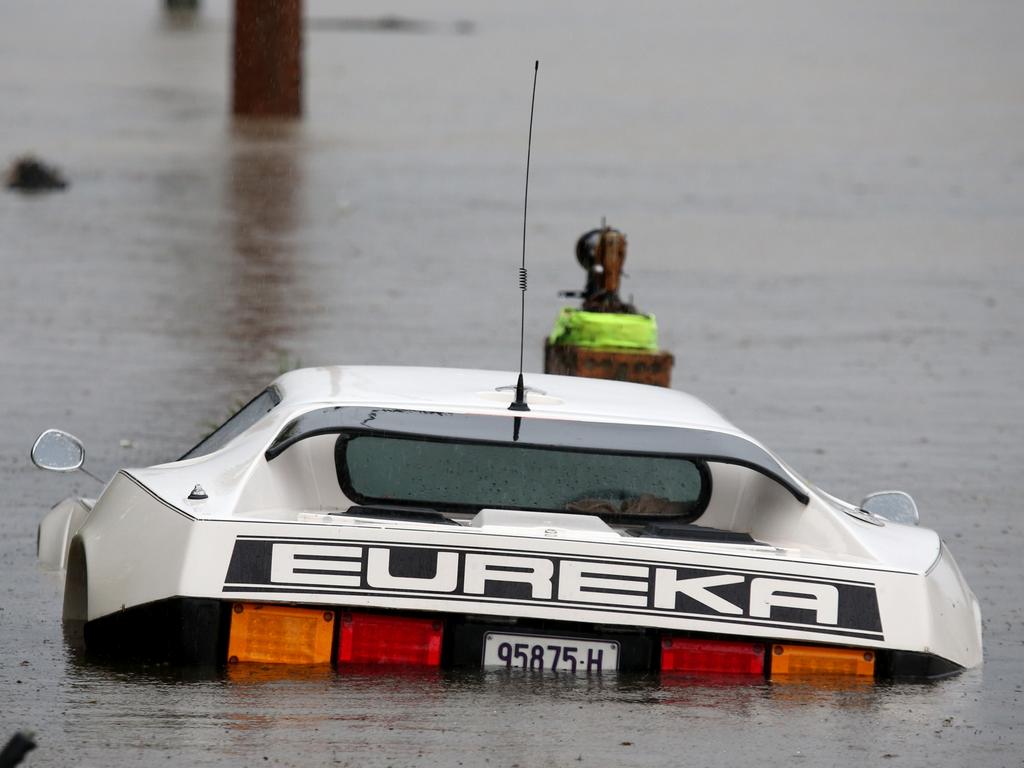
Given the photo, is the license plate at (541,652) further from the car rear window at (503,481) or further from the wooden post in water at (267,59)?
the wooden post in water at (267,59)

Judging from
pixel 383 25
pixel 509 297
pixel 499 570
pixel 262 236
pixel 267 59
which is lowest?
pixel 509 297

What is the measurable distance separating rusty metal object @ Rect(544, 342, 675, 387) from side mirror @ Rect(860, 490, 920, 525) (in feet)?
10.5

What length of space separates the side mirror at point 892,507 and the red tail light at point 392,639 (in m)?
1.85

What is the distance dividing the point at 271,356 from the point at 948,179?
1561cm

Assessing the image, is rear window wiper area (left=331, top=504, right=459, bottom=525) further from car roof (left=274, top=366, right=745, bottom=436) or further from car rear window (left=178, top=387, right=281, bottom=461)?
car rear window (left=178, top=387, right=281, bottom=461)

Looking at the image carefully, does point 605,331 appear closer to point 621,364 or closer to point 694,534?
point 621,364

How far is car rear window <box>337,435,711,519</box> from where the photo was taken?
6.94 metres

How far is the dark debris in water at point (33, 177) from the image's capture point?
22469 millimetres

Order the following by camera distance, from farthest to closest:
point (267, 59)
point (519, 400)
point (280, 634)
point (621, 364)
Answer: point (267, 59)
point (621, 364)
point (519, 400)
point (280, 634)

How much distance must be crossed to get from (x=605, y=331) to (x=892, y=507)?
345 centimetres

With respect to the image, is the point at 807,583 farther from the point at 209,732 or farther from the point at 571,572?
the point at 209,732

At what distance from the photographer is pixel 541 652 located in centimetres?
581

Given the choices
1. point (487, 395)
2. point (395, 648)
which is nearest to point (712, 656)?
point (395, 648)

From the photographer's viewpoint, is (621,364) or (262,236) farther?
(262,236)
